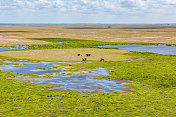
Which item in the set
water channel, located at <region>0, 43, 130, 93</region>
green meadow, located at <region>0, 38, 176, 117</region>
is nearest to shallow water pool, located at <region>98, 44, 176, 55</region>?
water channel, located at <region>0, 43, 130, 93</region>

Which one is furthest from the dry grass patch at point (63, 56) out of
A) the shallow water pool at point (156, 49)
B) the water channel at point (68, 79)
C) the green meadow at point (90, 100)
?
the green meadow at point (90, 100)

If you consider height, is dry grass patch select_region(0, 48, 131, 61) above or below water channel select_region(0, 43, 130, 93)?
above

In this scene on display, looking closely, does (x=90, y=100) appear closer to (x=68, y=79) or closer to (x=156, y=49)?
(x=68, y=79)

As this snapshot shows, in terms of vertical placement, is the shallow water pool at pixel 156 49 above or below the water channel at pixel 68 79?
above

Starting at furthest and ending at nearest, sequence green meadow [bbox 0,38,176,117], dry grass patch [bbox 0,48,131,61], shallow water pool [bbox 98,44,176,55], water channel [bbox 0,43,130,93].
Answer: shallow water pool [bbox 98,44,176,55] → dry grass patch [bbox 0,48,131,61] → water channel [bbox 0,43,130,93] → green meadow [bbox 0,38,176,117]

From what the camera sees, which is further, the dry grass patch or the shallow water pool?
the shallow water pool

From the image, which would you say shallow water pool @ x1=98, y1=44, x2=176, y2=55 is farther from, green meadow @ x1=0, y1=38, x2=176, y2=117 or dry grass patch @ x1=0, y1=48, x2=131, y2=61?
green meadow @ x1=0, y1=38, x2=176, y2=117

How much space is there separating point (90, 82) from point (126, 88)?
4258 mm

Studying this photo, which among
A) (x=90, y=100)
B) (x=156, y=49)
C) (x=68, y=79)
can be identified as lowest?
(x=68, y=79)

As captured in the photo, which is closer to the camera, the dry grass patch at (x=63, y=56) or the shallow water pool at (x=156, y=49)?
the dry grass patch at (x=63, y=56)

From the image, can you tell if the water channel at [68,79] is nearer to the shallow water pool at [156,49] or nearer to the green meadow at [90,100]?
the green meadow at [90,100]

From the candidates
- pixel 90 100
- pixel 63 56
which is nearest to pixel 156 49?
pixel 63 56

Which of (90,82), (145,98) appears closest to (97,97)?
(145,98)

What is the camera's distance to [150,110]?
16391 millimetres
